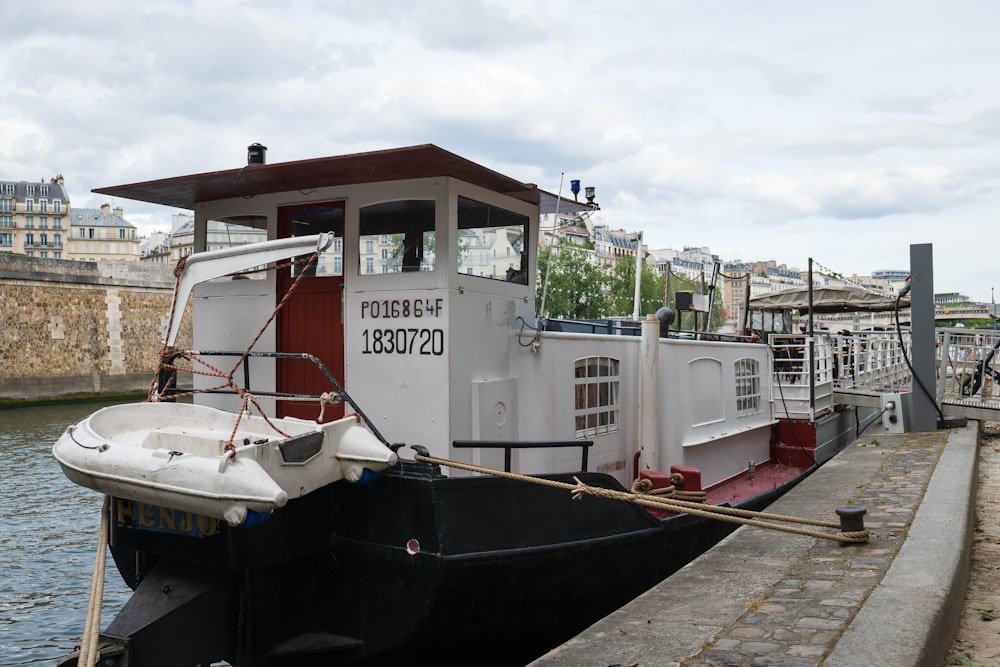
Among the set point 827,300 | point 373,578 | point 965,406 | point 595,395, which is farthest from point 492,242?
point 827,300

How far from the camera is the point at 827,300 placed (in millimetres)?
18016

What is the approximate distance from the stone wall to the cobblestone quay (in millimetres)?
27850

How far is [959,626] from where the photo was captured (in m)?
4.39

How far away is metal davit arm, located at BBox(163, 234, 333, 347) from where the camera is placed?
211 inches

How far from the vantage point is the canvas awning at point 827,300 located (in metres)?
17.7

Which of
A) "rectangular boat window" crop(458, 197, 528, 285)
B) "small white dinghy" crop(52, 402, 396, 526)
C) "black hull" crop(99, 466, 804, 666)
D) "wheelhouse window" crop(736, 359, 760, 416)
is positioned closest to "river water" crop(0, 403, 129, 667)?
"black hull" crop(99, 466, 804, 666)

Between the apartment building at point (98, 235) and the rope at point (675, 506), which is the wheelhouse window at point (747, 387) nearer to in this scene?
the rope at point (675, 506)

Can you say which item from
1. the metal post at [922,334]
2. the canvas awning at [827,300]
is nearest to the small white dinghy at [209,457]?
the metal post at [922,334]

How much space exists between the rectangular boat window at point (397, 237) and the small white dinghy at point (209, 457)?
52.4 inches

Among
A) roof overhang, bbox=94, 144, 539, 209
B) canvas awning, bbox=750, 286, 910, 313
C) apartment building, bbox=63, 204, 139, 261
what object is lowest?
canvas awning, bbox=750, 286, 910, 313

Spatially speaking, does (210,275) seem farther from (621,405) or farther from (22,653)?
(22,653)

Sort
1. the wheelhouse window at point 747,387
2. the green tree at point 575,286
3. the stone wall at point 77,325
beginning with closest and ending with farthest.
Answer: the wheelhouse window at point 747,387 → the stone wall at point 77,325 → the green tree at point 575,286

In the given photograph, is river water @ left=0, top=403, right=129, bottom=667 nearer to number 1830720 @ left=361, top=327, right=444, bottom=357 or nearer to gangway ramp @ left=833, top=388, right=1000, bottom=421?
number 1830720 @ left=361, top=327, right=444, bottom=357

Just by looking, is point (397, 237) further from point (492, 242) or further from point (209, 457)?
point (209, 457)
